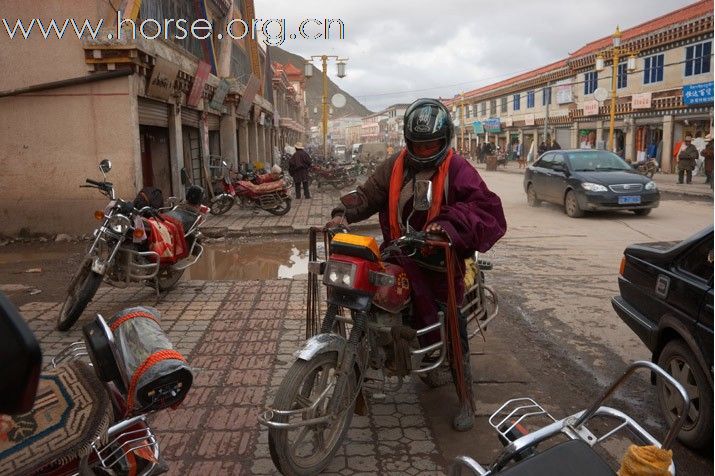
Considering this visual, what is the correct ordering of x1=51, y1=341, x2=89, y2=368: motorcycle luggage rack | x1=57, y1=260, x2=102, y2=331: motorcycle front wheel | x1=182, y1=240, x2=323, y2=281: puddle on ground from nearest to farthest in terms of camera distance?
1. x1=51, y1=341, x2=89, y2=368: motorcycle luggage rack
2. x1=57, y1=260, x2=102, y2=331: motorcycle front wheel
3. x1=182, y1=240, x2=323, y2=281: puddle on ground

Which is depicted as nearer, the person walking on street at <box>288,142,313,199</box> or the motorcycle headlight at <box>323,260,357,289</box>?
the motorcycle headlight at <box>323,260,357,289</box>

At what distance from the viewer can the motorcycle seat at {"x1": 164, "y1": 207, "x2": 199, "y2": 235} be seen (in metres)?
6.62

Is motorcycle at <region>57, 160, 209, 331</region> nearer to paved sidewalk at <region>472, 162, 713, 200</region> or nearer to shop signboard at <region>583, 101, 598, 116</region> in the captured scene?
paved sidewalk at <region>472, 162, 713, 200</region>

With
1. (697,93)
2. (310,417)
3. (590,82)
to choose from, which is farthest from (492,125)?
(310,417)

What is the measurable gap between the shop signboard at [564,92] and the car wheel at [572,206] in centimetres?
2699

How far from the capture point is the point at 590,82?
3603 cm

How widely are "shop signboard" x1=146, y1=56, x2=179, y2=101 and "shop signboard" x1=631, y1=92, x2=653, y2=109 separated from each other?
24.3 metres

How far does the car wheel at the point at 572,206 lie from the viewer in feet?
41.7

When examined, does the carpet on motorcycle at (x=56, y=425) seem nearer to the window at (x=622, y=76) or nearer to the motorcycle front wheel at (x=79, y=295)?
the motorcycle front wheel at (x=79, y=295)

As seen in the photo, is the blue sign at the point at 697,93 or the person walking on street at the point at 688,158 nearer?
the person walking on street at the point at 688,158

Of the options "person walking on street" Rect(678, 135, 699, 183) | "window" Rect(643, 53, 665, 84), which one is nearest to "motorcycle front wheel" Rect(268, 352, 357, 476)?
"person walking on street" Rect(678, 135, 699, 183)

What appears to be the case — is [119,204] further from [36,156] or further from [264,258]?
[36,156]

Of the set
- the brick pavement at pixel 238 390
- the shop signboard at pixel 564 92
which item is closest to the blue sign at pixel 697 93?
the shop signboard at pixel 564 92

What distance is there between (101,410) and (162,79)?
10.2 meters
